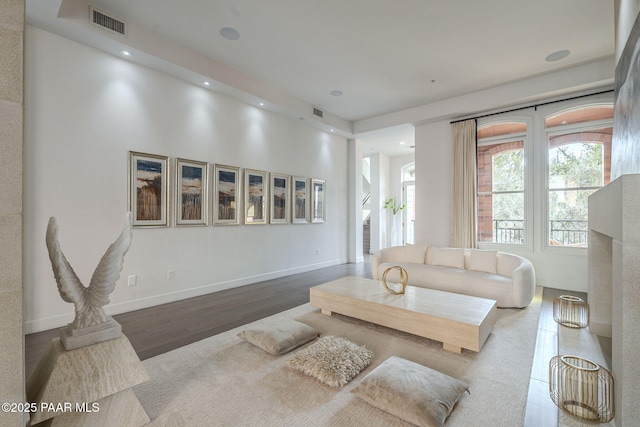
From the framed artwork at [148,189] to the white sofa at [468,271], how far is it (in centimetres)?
352

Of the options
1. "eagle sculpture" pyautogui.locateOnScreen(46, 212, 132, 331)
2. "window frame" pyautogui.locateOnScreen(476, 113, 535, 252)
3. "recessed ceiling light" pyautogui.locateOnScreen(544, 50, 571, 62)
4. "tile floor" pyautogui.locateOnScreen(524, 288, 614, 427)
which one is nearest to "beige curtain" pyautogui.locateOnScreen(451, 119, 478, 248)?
"window frame" pyautogui.locateOnScreen(476, 113, 535, 252)

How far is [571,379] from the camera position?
170cm

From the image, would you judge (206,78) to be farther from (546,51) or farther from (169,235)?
(546,51)

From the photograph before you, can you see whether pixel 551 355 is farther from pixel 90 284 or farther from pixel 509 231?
pixel 90 284

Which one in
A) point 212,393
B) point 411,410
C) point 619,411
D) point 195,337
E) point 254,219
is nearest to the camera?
point 619,411

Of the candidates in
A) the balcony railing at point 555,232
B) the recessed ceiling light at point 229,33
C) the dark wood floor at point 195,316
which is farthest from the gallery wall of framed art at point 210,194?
the balcony railing at point 555,232

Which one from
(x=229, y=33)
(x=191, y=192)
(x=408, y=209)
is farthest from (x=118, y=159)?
(x=408, y=209)

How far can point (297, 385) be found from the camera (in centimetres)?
→ 205

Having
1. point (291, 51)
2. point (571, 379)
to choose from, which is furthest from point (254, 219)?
point (571, 379)

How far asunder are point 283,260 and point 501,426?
4514 millimetres

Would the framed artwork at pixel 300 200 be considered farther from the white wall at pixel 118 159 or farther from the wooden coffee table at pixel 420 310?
the wooden coffee table at pixel 420 310

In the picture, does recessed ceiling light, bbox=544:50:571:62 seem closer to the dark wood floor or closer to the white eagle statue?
the dark wood floor

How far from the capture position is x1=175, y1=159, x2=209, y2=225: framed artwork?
4.19m

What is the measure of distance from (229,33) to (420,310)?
158 inches
